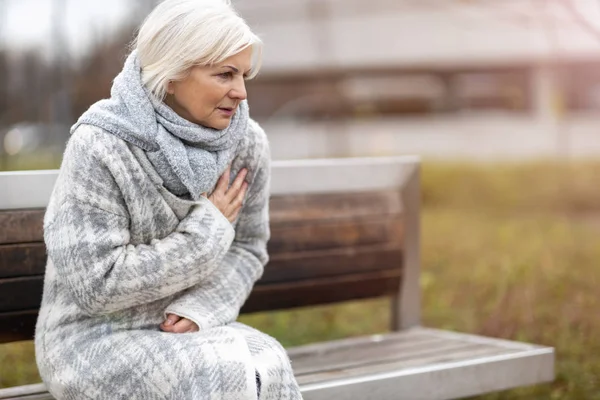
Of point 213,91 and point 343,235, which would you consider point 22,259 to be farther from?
point 343,235

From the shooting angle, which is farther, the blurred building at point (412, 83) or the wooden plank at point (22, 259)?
the blurred building at point (412, 83)

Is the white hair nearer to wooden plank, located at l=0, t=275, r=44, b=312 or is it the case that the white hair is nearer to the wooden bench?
the wooden bench

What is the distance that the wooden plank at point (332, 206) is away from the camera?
3.62 metres

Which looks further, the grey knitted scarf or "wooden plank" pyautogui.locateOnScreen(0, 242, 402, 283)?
"wooden plank" pyautogui.locateOnScreen(0, 242, 402, 283)

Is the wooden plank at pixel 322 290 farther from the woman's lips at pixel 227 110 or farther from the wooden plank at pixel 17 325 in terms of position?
the woman's lips at pixel 227 110

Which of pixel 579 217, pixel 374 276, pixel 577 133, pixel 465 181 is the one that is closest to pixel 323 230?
pixel 374 276

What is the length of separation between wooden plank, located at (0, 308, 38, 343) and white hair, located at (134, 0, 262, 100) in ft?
2.95

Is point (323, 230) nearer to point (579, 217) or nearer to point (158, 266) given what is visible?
point (158, 266)

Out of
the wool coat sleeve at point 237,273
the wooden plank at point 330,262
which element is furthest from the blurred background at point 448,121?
the wool coat sleeve at point 237,273

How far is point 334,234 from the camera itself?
3.78 m

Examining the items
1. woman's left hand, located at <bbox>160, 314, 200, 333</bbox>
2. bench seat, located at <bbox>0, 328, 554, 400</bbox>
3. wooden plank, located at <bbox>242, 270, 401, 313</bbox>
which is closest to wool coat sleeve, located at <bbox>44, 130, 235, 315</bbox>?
woman's left hand, located at <bbox>160, 314, 200, 333</bbox>

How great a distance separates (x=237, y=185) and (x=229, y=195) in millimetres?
54

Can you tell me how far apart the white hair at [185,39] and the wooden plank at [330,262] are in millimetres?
1164

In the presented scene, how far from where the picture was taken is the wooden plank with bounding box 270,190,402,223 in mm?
3619
